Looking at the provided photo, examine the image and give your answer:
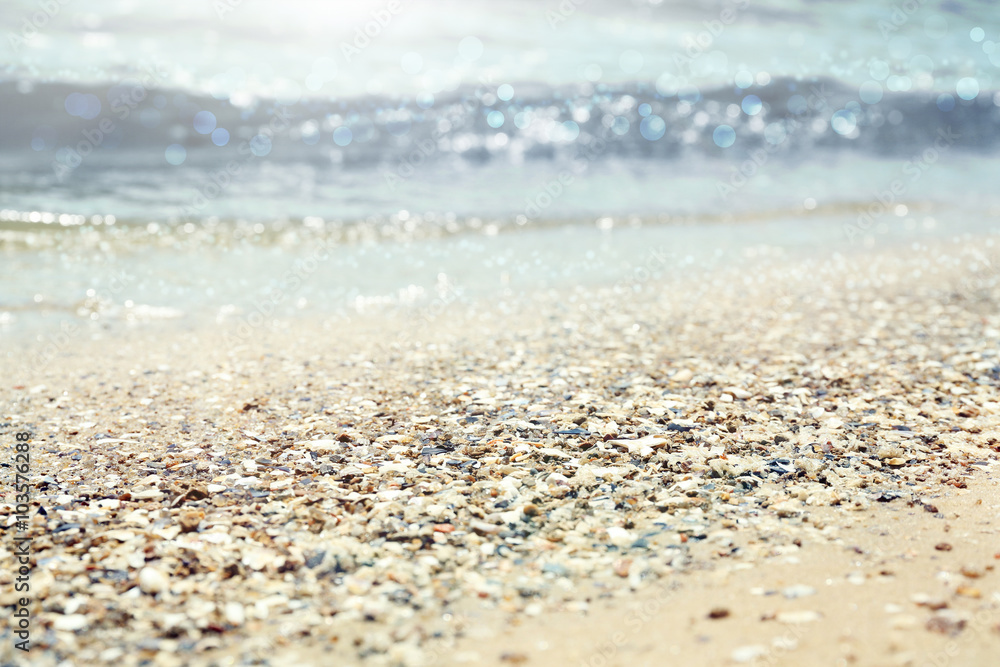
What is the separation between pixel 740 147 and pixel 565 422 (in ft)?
44.5

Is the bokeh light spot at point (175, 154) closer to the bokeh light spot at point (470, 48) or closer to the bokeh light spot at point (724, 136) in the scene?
the bokeh light spot at point (470, 48)

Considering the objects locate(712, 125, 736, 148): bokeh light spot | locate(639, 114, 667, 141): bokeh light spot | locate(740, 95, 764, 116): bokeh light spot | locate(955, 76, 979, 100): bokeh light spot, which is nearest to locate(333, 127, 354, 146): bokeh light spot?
locate(639, 114, 667, 141): bokeh light spot

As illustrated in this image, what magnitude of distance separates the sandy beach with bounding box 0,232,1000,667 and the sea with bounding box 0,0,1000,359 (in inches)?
69.6

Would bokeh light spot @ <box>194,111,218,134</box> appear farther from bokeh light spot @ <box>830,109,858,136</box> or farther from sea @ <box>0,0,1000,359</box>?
bokeh light spot @ <box>830,109,858,136</box>

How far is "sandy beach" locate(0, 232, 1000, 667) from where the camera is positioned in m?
3.03

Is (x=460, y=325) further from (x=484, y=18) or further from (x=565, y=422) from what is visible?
(x=484, y=18)

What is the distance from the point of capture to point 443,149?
51.0 ft

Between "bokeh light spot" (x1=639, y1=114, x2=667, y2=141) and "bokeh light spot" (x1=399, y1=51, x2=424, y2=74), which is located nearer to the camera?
"bokeh light spot" (x1=639, y1=114, x2=667, y2=141)

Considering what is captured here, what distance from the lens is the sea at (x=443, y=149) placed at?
29.2 feet

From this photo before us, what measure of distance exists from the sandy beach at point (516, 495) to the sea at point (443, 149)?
1.77 metres

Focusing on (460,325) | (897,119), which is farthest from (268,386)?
(897,119)

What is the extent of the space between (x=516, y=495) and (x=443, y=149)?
12.4 m

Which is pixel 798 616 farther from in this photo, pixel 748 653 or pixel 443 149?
pixel 443 149

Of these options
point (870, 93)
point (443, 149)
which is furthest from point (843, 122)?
point (443, 149)
